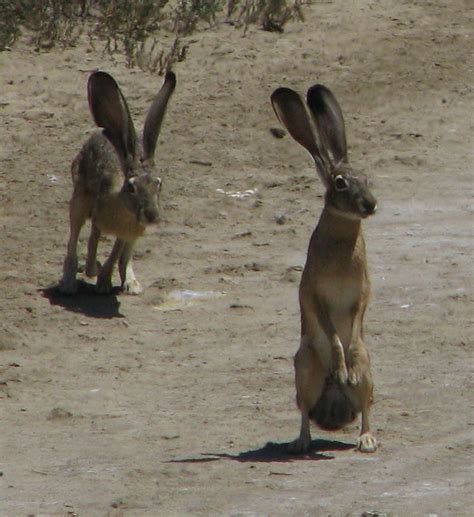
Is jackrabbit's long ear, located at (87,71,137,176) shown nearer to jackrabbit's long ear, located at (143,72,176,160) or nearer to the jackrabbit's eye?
jackrabbit's long ear, located at (143,72,176,160)

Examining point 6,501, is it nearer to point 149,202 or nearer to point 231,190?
Result: point 149,202

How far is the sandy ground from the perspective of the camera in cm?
812

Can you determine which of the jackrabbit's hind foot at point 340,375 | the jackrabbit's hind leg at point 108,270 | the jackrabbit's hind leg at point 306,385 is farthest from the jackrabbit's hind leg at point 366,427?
the jackrabbit's hind leg at point 108,270

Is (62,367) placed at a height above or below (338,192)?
below

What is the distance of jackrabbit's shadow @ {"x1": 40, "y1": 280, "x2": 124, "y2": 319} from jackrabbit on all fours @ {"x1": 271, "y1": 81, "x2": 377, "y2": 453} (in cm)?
304

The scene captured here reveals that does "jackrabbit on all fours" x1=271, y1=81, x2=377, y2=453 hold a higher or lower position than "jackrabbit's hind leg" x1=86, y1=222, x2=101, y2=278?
higher

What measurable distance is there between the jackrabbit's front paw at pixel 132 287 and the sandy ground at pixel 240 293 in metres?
0.08

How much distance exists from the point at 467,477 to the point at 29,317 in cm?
446

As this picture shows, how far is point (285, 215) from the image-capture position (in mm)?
13672

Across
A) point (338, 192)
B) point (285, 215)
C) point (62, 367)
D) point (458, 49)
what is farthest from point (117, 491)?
point (458, 49)

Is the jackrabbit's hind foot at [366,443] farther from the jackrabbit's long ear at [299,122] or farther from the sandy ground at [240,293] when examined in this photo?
the jackrabbit's long ear at [299,122]

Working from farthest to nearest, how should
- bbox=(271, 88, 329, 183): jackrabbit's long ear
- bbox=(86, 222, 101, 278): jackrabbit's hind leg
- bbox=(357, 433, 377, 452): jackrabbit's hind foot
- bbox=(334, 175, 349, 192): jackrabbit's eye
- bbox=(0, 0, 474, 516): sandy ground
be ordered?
bbox=(86, 222, 101, 278): jackrabbit's hind leg → bbox=(271, 88, 329, 183): jackrabbit's long ear → bbox=(334, 175, 349, 192): jackrabbit's eye → bbox=(357, 433, 377, 452): jackrabbit's hind foot → bbox=(0, 0, 474, 516): sandy ground

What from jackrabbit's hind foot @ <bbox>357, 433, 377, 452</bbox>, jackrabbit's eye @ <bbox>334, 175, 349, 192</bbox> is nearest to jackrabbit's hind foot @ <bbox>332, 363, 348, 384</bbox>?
jackrabbit's hind foot @ <bbox>357, 433, 377, 452</bbox>

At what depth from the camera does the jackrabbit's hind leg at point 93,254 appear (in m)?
12.5
